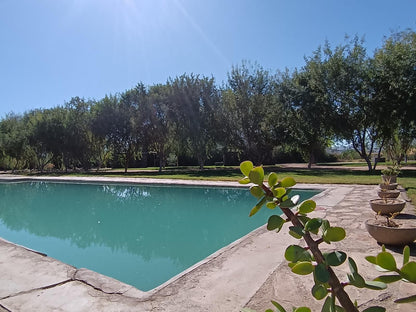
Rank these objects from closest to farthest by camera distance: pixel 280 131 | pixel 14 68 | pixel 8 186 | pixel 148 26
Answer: pixel 148 26
pixel 14 68
pixel 8 186
pixel 280 131

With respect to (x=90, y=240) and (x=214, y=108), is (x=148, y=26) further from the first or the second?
(x=214, y=108)

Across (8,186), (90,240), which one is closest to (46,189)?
(8,186)

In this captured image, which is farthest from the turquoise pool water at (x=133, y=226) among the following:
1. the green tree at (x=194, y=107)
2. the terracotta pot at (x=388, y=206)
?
the green tree at (x=194, y=107)

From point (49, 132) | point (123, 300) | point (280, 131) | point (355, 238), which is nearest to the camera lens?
point (123, 300)

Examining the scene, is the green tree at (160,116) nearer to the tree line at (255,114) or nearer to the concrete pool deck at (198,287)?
the tree line at (255,114)

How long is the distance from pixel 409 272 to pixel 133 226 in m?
7.72

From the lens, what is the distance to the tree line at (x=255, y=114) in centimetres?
1720

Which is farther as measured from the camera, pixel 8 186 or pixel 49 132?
pixel 49 132

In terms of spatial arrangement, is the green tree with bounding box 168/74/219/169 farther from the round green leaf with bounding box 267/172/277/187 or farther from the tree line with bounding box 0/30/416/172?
the round green leaf with bounding box 267/172/277/187

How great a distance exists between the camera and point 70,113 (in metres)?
25.8

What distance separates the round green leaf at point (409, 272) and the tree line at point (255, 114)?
1825 centimetres

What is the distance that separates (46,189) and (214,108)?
1274 centimetres

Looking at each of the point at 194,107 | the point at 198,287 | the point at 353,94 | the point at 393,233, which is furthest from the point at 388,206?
the point at 194,107

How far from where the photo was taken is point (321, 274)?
29.0 inches
